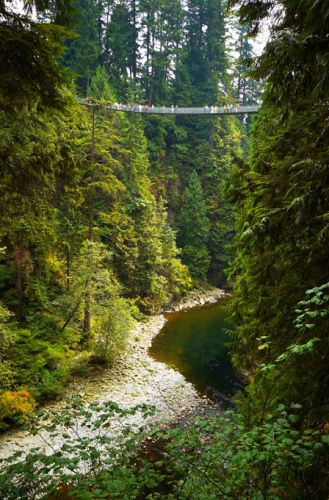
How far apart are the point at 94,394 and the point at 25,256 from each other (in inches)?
206

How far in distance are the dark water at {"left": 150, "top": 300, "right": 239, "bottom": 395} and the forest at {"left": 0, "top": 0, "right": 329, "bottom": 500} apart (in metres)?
1.36

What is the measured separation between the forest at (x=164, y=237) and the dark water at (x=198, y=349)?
1356mm

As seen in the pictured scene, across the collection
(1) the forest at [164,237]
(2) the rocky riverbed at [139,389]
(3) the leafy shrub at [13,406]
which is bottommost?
(2) the rocky riverbed at [139,389]

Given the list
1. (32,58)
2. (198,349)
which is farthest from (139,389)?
(32,58)

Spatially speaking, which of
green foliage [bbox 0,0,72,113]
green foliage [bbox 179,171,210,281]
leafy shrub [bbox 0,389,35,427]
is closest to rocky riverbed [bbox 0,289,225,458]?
leafy shrub [bbox 0,389,35,427]

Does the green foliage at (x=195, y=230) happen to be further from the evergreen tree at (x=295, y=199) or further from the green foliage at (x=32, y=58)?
the green foliage at (x=32, y=58)

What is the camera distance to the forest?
2926mm

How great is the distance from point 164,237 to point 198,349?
10384 millimetres

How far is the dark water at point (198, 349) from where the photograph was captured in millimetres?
13125

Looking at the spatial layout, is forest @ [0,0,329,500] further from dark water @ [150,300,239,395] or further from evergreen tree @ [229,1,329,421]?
dark water @ [150,300,239,395]

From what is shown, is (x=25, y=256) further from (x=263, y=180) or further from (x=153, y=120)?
(x=153, y=120)

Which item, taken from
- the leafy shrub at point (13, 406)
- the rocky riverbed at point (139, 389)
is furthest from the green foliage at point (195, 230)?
the leafy shrub at point (13, 406)

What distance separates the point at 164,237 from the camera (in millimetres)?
24781

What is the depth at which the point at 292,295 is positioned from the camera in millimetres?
4094
